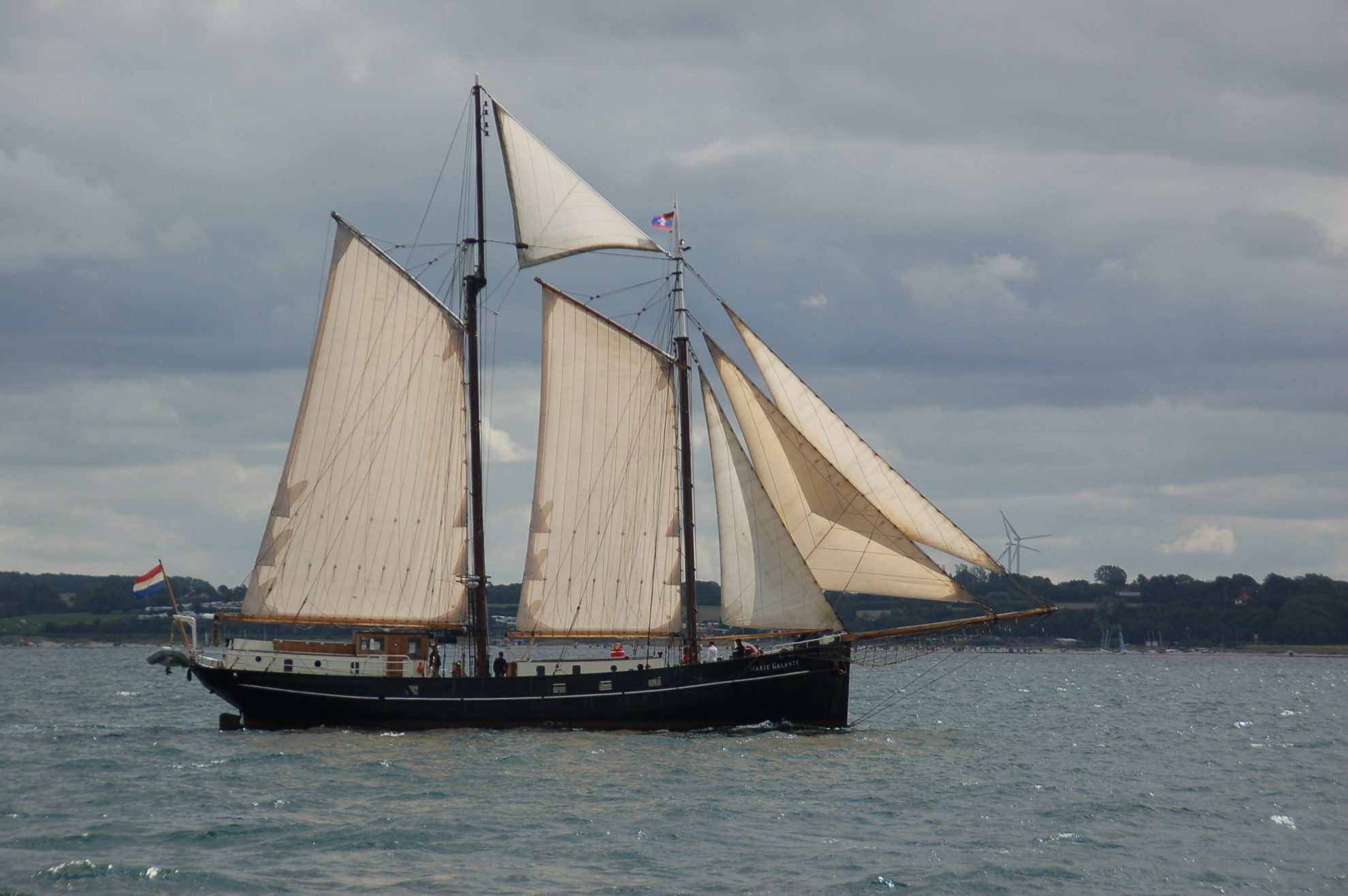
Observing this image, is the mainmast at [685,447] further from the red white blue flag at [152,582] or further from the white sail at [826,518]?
the red white blue flag at [152,582]

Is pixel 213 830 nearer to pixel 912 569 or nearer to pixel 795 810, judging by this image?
pixel 795 810

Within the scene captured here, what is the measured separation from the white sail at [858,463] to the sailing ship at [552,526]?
0.11 m

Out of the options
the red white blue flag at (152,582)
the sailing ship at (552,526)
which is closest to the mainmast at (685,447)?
the sailing ship at (552,526)

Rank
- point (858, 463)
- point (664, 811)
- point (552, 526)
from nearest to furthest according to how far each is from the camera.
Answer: point (664, 811) → point (858, 463) → point (552, 526)

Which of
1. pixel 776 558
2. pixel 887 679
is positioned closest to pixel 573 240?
pixel 776 558

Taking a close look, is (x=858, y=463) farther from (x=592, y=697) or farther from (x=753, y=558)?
(x=592, y=697)

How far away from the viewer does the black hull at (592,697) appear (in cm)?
5572

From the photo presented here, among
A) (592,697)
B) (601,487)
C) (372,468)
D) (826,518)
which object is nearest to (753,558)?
(826,518)

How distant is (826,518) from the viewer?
2178 inches

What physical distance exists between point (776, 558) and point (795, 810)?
1724 centimetres

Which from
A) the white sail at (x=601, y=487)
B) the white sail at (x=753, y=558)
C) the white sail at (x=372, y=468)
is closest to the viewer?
the white sail at (x=753, y=558)

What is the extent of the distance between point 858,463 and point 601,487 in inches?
423

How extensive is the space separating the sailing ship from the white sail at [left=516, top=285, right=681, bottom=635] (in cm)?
9

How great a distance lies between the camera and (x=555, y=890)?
29.6 meters
